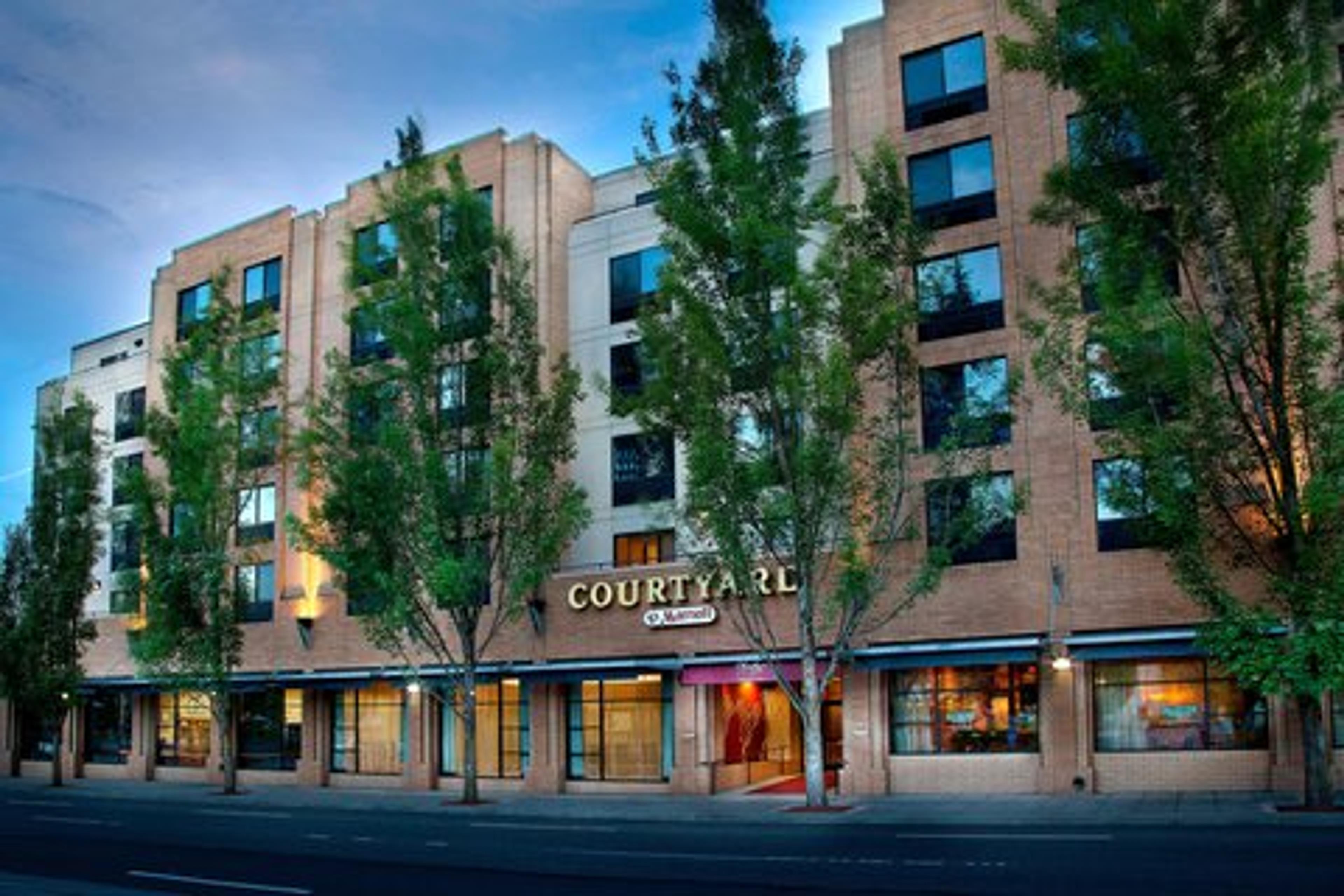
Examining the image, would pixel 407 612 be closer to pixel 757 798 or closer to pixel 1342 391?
pixel 757 798

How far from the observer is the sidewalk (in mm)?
22375

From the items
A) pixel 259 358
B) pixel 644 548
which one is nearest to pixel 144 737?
pixel 259 358

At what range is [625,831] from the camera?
2342cm

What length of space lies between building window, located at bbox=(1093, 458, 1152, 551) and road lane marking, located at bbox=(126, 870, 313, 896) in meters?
16.2

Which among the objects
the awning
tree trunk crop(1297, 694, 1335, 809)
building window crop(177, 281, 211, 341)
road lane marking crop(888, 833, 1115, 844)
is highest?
building window crop(177, 281, 211, 341)

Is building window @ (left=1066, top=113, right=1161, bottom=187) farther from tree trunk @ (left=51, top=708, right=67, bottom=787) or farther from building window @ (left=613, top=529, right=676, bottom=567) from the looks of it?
tree trunk @ (left=51, top=708, right=67, bottom=787)

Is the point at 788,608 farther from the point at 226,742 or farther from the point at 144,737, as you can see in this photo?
the point at 144,737

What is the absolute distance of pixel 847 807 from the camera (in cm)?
2698

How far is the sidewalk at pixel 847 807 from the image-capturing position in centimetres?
2238

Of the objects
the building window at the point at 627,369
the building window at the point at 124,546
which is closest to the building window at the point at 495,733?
the building window at the point at 627,369

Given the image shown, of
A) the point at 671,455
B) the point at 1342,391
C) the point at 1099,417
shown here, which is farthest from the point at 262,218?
the point at 1342,391

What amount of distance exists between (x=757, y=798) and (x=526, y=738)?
8.54m

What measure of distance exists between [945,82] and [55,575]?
3479 centimetres

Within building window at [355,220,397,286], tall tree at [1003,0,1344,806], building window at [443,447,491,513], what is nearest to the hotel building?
building window at [355,220,397,286]
